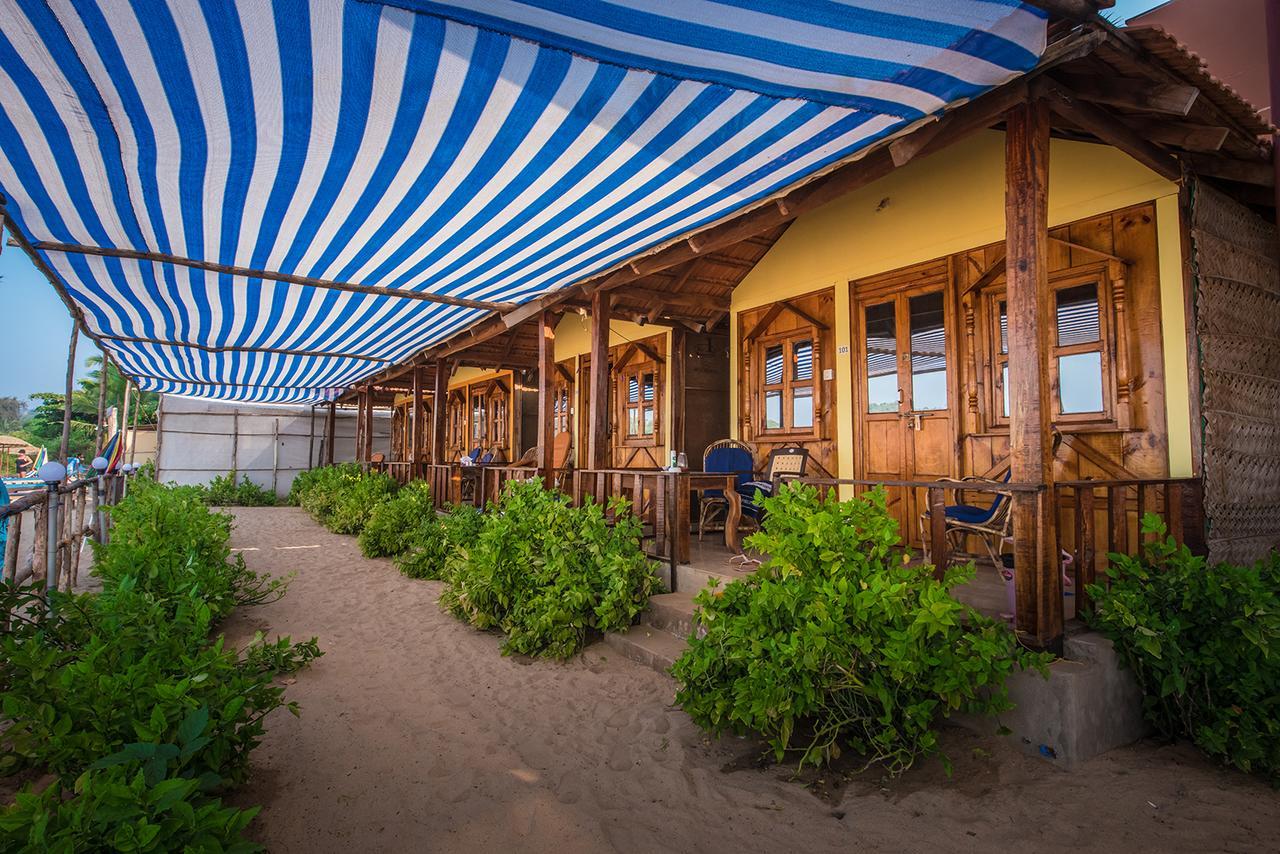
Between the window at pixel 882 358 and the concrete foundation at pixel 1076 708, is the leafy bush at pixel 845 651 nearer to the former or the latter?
the concrete foundation at pixel 1076 708

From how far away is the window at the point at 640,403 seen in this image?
916 centimetres

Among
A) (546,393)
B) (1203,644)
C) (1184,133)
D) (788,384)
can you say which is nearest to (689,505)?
(788,384)

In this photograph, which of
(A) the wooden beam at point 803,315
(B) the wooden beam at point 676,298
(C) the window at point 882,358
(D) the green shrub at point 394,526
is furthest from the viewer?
(D) the green shrub at point 394,526

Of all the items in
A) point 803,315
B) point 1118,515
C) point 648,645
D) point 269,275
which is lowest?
point 648,645

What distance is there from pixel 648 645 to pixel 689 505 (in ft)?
5.29

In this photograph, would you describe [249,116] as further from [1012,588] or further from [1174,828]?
[1174,828]

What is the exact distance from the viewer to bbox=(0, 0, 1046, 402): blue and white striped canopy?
2.34 meters

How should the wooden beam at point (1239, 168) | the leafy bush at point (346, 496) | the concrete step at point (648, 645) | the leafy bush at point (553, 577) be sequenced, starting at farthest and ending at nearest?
the leafy bush at point (346, 496) < the leafy bush at point (553, 577) < the concrete step at point (648, 645) < the wooden beam at point (1239, 168)

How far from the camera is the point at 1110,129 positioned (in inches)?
146

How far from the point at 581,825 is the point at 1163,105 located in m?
4.50

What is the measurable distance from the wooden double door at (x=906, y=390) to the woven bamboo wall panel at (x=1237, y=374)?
1757mm

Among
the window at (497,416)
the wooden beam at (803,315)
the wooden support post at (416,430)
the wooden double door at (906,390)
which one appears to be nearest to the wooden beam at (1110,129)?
the wooden double door at (906,390)

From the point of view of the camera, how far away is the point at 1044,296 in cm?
327

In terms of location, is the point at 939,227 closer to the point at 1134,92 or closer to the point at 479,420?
the point at 1134,92
